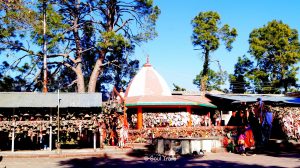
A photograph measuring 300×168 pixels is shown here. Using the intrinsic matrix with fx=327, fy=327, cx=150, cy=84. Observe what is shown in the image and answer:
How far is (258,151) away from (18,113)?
12.1 m

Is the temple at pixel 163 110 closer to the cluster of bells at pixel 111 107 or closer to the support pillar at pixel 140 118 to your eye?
the support pillar at pixel 140 118

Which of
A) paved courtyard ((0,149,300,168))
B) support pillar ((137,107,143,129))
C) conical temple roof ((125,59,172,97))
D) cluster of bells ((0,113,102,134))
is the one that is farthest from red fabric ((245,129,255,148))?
conical temple roof ((125,59,172,97))

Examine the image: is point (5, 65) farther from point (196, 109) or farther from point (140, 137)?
point (196, 109)

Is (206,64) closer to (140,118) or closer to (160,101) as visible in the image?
Result: (160,101)

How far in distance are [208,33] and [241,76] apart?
8.86 metres

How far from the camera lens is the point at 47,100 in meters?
16.7

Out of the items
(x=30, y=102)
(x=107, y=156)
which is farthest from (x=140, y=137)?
(x=30, y=102)

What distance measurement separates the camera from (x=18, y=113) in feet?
53.9

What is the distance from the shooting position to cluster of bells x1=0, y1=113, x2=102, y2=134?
16078 millimetres

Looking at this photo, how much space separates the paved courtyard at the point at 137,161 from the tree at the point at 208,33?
966 inches

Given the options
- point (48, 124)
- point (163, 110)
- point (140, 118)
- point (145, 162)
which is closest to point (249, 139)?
point (145, 162)

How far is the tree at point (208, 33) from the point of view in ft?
127

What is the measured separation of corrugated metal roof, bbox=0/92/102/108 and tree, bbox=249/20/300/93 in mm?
28124

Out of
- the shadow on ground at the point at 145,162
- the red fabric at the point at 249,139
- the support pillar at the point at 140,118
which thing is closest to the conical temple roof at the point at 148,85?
the support pillar at the point at 140,118
